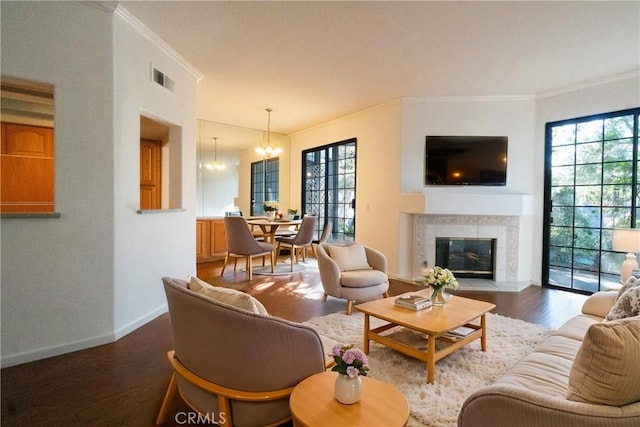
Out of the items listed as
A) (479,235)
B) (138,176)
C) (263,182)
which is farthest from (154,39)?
(479,235)

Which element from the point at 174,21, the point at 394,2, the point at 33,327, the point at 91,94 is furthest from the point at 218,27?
the point at 33,327

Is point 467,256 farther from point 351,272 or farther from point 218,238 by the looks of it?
point 218,238

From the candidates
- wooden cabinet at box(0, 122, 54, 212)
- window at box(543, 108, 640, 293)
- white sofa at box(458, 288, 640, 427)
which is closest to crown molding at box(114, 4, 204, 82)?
wooden cabinet at box(0, 122, 54, 212)

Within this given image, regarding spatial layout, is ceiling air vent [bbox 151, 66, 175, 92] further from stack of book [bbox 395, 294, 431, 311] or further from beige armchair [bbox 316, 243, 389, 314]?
stack of book [bbox 395, 294, 431, 311]

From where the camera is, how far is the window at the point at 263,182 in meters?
7.71

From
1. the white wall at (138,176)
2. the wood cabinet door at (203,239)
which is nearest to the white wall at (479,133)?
the white wall at (138,176)

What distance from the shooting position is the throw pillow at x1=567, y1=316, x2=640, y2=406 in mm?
1022

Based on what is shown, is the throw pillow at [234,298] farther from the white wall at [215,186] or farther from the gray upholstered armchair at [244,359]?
the white wall at [215,186]

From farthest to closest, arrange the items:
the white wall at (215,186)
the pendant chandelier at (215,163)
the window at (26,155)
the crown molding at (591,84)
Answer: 1. the pendant chandelier at (215,163)
2. the white wall at (215,186)
3. the window at (26,155)
4. the crown molding at (591,84)

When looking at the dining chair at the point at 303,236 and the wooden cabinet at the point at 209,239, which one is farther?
the wooden cabinet at the point at 209,239

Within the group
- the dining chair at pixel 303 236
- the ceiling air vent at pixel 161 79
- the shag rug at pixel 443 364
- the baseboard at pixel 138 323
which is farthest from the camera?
the dining chair at pixel 303 236

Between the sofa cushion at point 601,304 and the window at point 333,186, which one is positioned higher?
the window at point 333,186

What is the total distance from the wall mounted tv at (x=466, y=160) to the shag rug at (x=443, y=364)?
2.35 meters

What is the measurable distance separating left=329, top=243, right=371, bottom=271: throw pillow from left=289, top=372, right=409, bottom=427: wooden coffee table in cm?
238
